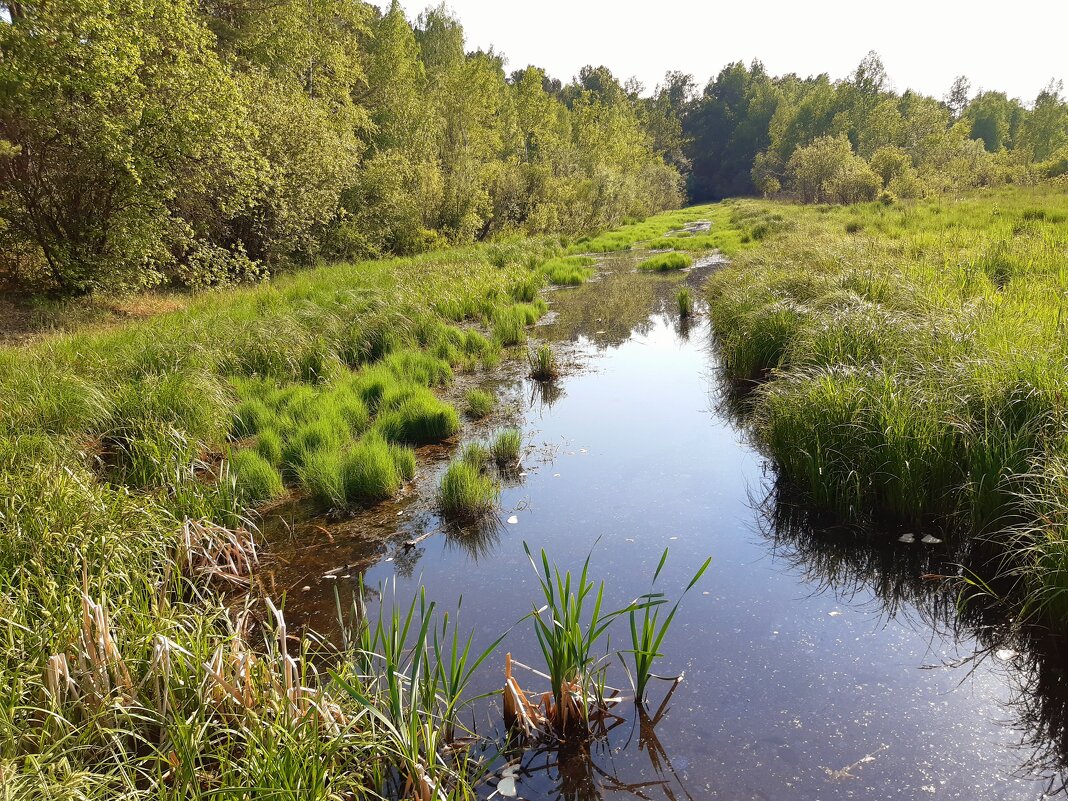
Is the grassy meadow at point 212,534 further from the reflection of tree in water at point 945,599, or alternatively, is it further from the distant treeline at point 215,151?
the distant treeline at point 215,151

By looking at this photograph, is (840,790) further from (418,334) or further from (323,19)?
(323,19)

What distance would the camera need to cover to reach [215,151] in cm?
1285

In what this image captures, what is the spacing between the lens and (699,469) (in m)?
6.43

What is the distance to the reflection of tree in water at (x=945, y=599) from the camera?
3078 millimetres

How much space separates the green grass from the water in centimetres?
1234

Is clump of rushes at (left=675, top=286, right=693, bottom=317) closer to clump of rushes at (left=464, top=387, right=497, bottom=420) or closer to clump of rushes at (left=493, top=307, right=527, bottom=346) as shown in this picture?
clump of rushes at (left=493, top=307, right=527, bottom=346)

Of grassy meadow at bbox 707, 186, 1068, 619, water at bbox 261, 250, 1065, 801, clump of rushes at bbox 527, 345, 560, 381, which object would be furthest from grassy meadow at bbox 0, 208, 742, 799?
grassy meadow at bbox 707, 186, 1068, 619

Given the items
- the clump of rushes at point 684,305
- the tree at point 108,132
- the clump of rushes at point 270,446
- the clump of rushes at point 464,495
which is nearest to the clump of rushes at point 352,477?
the clump of rushes at point 270,446

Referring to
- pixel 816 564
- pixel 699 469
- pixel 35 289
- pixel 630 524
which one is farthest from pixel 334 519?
pixel 35 289

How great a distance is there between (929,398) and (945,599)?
5.68ft

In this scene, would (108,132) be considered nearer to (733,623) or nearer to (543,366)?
(543,366)

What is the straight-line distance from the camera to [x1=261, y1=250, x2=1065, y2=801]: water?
292 cm

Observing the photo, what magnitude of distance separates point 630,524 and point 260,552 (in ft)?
10.5

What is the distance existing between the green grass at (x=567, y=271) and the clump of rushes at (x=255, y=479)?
1452 cm
